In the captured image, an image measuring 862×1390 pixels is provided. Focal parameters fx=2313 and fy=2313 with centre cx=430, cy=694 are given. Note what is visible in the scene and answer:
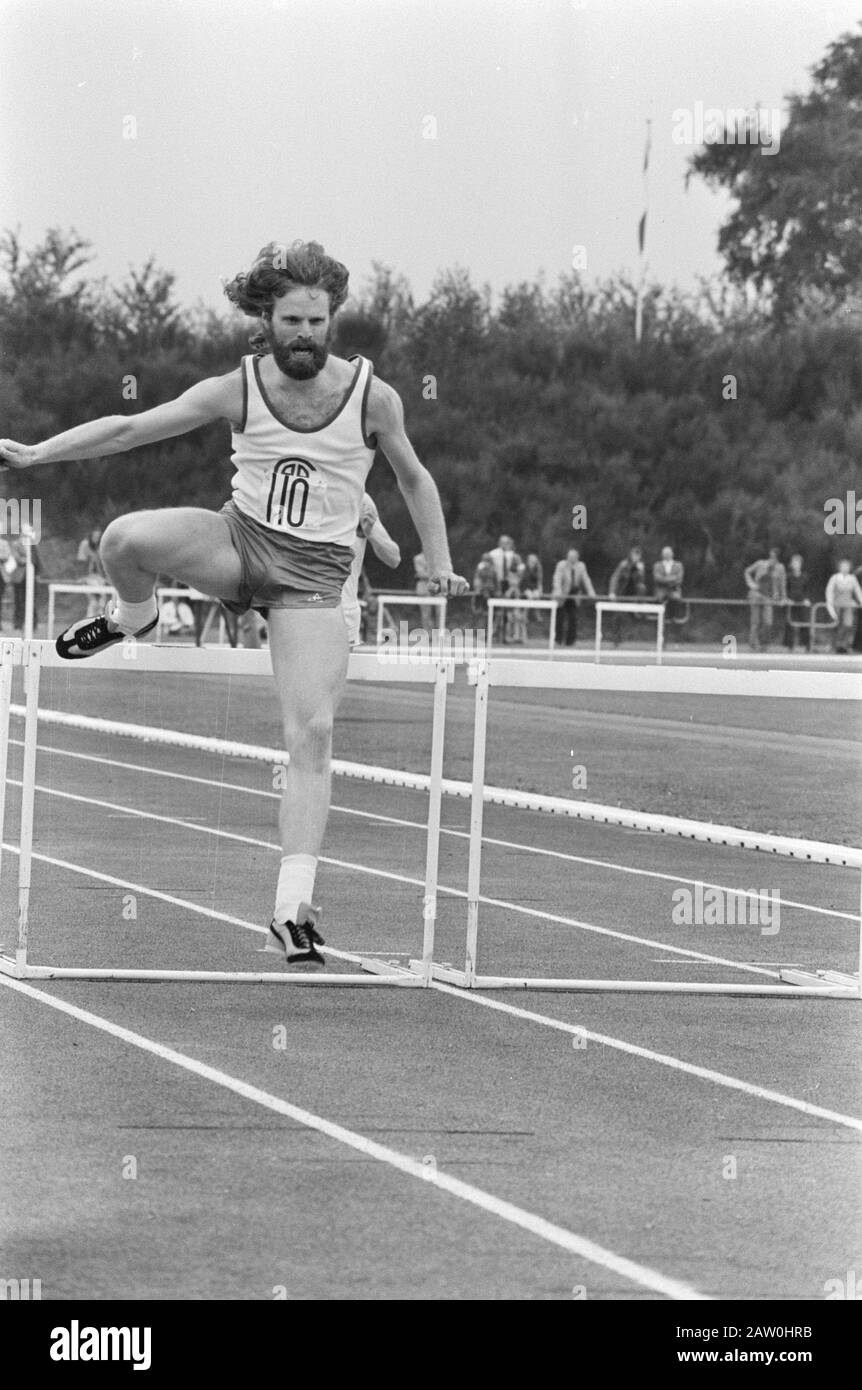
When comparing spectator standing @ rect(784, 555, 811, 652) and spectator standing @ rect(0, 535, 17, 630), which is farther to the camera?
spectator standing @ rect(784, 555, 811, 652)

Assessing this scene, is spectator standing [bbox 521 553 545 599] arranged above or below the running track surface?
above

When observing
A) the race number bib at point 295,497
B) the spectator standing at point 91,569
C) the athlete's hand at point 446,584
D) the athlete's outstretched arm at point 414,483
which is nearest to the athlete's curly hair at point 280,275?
the athlete's outstretched arm at point 414,483

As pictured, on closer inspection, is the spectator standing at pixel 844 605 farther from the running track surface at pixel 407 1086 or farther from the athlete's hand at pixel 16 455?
the athlete's hand at pixel 16 455

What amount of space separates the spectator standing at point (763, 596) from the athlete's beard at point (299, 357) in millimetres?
31223

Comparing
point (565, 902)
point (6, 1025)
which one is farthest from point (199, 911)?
point (6, 1025)

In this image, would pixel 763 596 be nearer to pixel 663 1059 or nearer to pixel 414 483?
pixel 663 1059

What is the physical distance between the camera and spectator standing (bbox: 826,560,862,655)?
3562 cm

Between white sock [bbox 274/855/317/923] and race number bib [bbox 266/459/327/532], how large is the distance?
0.84 m

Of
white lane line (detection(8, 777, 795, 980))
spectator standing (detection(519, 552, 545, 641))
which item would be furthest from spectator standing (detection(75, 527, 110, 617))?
white lane line (detection(8, 777, 795, 980))

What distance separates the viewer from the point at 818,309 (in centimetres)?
5678

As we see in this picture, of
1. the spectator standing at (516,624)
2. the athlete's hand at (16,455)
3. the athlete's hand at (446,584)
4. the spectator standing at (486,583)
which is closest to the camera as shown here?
the athlete's hand at (16,455)

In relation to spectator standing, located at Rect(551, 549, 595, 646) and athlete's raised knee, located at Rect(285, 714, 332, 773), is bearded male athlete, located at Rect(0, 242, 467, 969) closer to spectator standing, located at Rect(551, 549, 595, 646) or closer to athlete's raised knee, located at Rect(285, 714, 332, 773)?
athlete's raised knee, located at Rect(285, 714, 332, 773)

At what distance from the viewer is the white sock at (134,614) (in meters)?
6.14

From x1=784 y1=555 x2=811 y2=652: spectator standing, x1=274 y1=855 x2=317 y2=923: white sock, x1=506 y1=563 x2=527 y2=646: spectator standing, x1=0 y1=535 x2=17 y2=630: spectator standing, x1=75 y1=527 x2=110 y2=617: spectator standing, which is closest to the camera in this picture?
x1=274 y1=855 x2=317 y2=923: white sock
